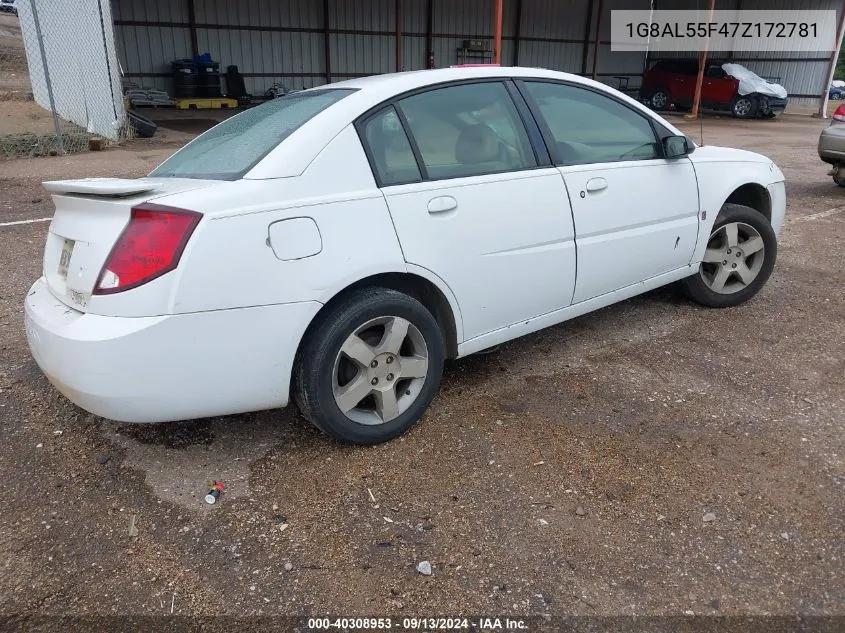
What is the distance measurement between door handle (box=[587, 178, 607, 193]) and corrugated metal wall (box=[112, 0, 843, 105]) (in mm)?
19551

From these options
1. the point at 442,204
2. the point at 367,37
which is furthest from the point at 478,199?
the point at 367,37

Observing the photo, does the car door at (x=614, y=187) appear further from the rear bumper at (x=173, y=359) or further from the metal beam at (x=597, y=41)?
the metal beam at (x=597, y=41)

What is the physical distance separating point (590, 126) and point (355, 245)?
1721 millimetres

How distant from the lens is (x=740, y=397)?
11.0ft

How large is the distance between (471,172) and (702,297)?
2313mm

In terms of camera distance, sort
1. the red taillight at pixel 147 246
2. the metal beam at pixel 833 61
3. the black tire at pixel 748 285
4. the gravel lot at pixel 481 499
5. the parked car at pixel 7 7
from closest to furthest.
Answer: the gravel lot at pixel 481 499
the red taillight at pixel 147 246
the black tire at pixel 748 285
the metal beam at pixel 833 61
the parked car at pixel 7 7

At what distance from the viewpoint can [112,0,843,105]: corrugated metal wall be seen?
64.1ft

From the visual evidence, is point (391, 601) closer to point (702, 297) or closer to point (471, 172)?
point (471, 172)

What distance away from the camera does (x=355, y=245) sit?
8.58 ft

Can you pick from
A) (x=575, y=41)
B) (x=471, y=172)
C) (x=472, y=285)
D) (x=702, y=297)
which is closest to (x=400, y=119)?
(x=471, y=172)

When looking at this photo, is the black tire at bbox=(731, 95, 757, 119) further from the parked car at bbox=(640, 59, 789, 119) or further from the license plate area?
the license plate area

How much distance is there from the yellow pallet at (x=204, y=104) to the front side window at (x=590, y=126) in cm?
1787

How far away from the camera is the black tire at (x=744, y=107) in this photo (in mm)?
20922

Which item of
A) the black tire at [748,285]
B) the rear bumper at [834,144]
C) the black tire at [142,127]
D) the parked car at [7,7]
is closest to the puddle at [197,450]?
the black tire at [748,285]
